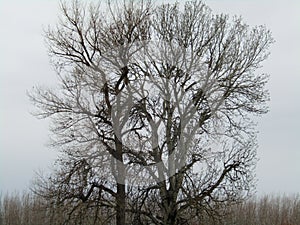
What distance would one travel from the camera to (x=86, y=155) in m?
10.8

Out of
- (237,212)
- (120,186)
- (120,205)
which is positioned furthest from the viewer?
(237,212)

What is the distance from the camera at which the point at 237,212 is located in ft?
52.4

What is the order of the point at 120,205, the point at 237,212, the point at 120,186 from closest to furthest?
1. the point at 120,186
2. the point at 120,205
3. the point at 237,212

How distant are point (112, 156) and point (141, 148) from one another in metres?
0.71

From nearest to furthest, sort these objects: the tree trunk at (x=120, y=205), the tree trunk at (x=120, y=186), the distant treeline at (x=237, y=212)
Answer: the tree trunk at (x=120, y=186) → the tree trunk at (x=120, y=205) → the distant treeline at (x=237, y=212)

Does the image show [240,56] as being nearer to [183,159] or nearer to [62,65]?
[183,159]

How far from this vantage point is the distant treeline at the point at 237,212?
1348cm

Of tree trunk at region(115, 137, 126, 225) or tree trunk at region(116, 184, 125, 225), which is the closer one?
tree trunk at region(115, 137, 126, 225)

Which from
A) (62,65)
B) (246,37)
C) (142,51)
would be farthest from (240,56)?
(62,65)

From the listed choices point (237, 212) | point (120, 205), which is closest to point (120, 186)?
point (120, 205)

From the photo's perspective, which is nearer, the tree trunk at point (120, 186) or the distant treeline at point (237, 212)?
the tree trunk at point (120, 186)

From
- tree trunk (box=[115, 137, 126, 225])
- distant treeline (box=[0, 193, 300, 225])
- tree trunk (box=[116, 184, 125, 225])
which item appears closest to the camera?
tree trunk (box=[115, 137, 126, 225])

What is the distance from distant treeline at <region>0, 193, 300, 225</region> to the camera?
1348cm

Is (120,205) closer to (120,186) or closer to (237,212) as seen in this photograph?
(120,186)
